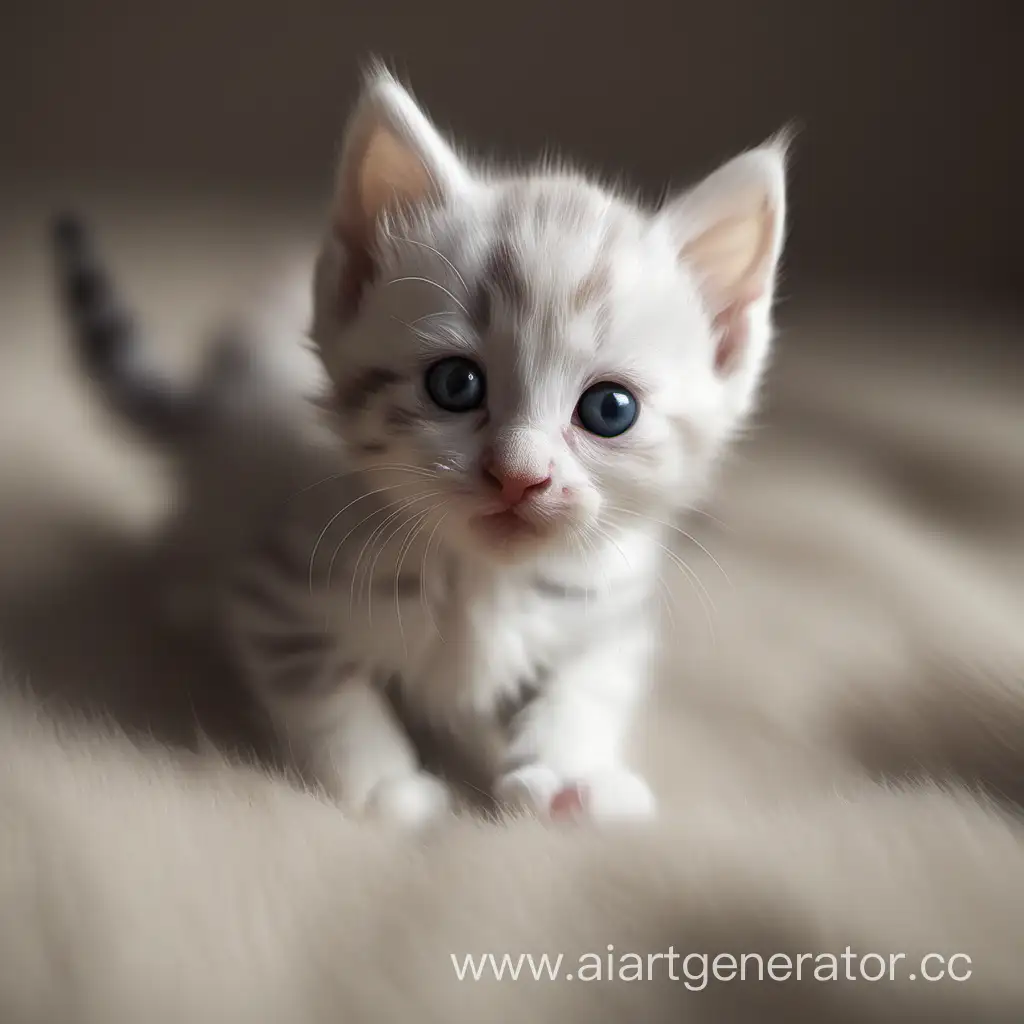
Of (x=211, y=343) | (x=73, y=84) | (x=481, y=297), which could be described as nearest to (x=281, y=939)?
(x=481, y=297)

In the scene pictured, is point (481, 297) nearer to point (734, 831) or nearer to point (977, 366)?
point (734, 831)

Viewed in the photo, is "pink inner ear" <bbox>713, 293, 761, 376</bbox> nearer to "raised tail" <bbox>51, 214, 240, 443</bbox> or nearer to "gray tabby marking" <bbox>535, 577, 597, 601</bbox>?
"gray tabby marking" <bbox>535, 577, 597, 601</bbox>

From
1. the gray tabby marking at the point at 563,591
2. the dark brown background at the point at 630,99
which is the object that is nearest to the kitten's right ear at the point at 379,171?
the gray tabby marking at the point at 563,591

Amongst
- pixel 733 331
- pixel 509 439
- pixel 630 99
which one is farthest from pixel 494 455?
pixel 630 99

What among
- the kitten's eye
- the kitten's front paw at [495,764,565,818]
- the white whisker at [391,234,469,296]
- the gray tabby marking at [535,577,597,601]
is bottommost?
the kitten's front paw at [495,764,565,818]

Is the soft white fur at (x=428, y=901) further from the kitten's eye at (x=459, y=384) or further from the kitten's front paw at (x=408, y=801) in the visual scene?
the kitten's eye at (x=459, y=384)

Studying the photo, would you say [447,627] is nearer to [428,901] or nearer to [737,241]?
[428,901]

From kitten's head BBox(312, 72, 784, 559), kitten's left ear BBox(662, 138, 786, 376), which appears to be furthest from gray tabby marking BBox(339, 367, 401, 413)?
kitten's left ear BBox(662, 138, 786, 376)
